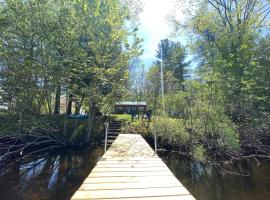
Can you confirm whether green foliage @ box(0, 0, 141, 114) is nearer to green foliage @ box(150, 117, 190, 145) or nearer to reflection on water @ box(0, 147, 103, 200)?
reflection on water @ box(0, 147, 103, 200)

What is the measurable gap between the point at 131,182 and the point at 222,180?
5.50 meters

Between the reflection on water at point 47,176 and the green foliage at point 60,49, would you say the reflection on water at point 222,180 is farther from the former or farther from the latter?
the green foliage at point 60,49

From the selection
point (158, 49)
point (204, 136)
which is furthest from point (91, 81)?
point (158, 49)

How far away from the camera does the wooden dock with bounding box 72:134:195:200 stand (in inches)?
129

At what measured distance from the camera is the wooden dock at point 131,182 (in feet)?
10.7

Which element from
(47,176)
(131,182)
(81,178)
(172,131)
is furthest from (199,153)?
(131,182)

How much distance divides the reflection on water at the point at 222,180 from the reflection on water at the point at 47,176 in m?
3.86

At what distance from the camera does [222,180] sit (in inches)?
318

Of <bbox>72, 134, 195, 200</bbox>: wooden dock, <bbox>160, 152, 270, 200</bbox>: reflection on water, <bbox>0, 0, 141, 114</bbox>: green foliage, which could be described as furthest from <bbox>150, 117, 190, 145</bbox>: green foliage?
<bbox>72, 134, 195, 200</bbox>: wooden dock

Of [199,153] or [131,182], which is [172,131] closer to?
[199,153]

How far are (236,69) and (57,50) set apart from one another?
10.6m

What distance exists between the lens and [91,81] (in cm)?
1236

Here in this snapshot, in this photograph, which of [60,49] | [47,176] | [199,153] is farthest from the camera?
[60,49]

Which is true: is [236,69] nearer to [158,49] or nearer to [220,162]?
[220,162]
